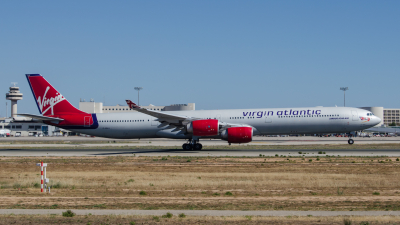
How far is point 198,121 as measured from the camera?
1457 inches

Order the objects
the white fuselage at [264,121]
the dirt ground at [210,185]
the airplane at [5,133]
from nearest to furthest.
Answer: the dirt ground at [210,185]
the white fuselage at [264,121]
the airplane at [5,133]

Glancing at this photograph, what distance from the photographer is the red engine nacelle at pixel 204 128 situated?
36688 mm

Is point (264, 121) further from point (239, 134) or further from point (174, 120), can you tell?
point (174, 120)

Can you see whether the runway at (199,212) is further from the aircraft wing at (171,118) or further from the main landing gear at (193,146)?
the main landing gear at (193,146)

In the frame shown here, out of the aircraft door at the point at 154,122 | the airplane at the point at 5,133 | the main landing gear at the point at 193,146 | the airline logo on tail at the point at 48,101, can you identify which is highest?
the airline logo on tail at the point at 48,101

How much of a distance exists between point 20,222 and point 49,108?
35.3m

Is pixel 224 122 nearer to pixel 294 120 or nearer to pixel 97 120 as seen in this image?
pixel 294 120

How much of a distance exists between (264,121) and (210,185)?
897 inches

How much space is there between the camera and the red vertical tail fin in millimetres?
42812

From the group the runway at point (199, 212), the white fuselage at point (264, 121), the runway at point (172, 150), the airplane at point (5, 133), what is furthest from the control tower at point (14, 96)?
the runway at point (199, 212)

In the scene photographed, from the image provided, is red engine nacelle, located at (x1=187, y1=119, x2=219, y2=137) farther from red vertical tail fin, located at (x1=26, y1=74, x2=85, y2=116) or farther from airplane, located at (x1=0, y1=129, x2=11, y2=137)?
airplane, located at (x1=0, y1=129, x2=11, y2=137)

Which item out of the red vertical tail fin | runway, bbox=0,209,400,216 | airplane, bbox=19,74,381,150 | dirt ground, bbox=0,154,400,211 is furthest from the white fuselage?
runway, bbox=0,209,400,216

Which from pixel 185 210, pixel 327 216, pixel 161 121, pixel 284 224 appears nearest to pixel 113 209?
pixel 185 210

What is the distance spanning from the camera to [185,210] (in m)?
11.6
